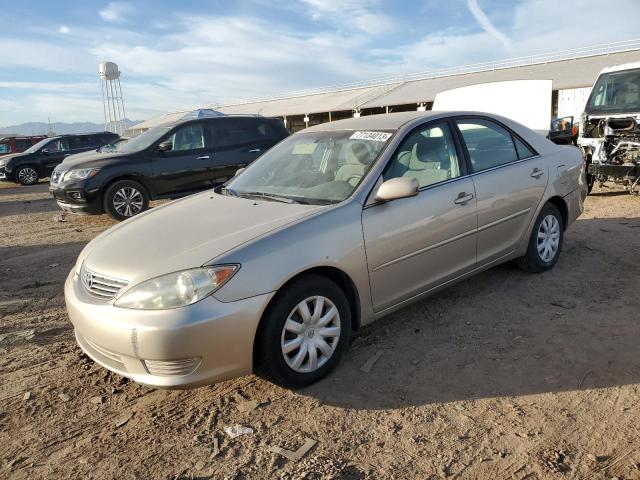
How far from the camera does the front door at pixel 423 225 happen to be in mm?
3373

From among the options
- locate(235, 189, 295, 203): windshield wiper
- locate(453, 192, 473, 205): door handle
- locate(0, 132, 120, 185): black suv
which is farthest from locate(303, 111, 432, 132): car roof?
locate(0, 132, 120, 185): black suv

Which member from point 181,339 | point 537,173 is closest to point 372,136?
point 537,173

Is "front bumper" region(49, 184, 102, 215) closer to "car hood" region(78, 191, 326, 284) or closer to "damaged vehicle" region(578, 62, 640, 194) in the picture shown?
"car hood" region(78, 191, 326, 284)

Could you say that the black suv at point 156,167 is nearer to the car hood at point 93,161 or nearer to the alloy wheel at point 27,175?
the car hood at point 93,161

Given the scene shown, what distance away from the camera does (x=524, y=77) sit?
29.1m

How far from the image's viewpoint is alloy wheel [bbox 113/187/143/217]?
850cm

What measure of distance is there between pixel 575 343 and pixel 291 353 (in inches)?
78.0

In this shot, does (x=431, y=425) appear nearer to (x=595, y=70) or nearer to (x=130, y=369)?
(x=130, y=369)

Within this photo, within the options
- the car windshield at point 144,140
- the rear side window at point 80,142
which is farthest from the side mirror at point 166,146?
the rear side window at point 80,142

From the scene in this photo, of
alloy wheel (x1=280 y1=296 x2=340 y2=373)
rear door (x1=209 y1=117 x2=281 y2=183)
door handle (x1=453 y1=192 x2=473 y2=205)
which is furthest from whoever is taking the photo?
rear door (x1=209 y1=117 x2=281 y2=183)

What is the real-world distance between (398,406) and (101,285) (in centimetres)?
184

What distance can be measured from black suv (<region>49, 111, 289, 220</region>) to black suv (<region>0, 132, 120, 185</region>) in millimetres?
8189

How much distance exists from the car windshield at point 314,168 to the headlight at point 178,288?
98 centimetres

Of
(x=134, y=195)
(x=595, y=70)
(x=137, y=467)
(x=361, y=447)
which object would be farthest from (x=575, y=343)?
(x=595, y=70)
